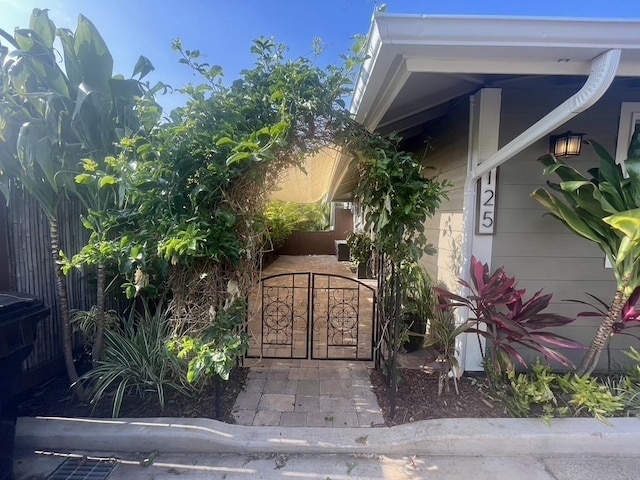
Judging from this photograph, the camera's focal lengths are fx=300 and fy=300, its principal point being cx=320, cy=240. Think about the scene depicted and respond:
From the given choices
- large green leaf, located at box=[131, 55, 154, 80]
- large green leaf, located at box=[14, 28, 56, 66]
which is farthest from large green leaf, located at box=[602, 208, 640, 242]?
large green leaf, located at box=[14, 28, 56, 66]

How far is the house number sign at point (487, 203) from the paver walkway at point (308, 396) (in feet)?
5.97

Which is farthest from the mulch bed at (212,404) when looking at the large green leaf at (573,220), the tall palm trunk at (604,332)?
the large green leaf at (573,220)

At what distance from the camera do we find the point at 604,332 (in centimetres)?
236

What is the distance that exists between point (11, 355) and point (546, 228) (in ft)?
14.0

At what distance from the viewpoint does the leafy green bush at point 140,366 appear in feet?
7.82

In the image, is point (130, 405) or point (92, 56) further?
point (130, 405)

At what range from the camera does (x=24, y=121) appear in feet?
6.66

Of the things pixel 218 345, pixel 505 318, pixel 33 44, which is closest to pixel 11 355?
pixel 218 345

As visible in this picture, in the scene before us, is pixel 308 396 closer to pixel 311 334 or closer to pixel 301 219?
pixel 311 334

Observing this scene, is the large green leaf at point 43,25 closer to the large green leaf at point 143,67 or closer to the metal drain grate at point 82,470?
the large green leaf at point 143,67

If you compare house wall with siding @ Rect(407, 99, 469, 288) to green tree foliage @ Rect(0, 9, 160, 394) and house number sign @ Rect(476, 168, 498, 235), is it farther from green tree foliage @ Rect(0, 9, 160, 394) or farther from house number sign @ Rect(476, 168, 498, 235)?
green tree foliage @ Rect(0, 9, 160, 394)

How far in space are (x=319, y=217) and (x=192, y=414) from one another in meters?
13.5

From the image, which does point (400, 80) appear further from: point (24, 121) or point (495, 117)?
point (24, 121)

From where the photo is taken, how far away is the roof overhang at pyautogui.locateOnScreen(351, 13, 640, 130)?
5.81 feet
